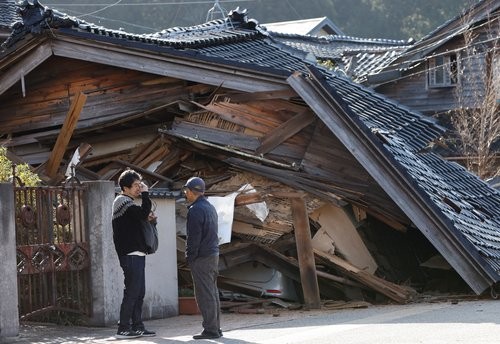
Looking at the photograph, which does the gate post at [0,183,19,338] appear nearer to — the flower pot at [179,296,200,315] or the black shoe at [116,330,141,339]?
the black shoe at [116,330,141,339]

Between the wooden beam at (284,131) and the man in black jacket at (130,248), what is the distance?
5.86 meters

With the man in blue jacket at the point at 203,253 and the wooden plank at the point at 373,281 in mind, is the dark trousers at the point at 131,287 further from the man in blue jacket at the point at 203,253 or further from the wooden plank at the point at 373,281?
the wooden plank at the point at 373,281

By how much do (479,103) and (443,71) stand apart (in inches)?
185

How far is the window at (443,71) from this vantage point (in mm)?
35250

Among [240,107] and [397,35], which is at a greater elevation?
[397,35]

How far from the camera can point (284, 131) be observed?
1667 cm

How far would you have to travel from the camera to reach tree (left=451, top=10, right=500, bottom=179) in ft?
94.9

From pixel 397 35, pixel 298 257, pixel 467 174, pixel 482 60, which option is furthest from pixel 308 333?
pixel 397 35

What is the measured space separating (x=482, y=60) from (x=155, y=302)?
23536 mm

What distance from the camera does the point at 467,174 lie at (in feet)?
66.9

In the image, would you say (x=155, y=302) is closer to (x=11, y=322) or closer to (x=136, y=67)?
(x=11, y=322)

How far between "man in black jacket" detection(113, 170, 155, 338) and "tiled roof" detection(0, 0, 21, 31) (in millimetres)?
13305

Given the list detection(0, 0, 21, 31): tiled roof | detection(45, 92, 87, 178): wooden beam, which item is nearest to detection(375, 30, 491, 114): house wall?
detection(0, 0, 21, 31): tiled roof

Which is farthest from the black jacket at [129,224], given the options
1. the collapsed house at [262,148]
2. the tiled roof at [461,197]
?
the tiled roof at [461,197]
